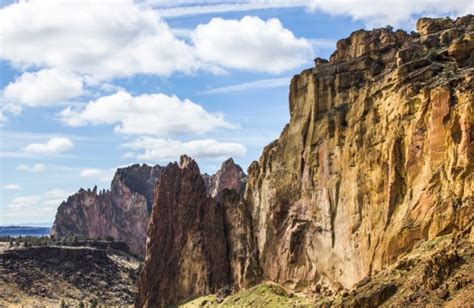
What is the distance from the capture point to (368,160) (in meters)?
132

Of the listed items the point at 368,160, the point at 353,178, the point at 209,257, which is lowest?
the point at 209,257

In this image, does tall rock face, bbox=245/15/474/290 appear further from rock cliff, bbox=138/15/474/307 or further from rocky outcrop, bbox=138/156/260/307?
rocky outcrop, bbox=138/156/260/307

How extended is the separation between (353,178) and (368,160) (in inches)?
241

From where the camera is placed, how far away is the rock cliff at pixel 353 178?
377ft

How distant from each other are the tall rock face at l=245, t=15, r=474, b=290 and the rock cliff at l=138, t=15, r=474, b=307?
0.23 metres

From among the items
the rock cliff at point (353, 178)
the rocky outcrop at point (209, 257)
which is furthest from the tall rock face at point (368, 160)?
the rocky outcrop at point (209, 257)

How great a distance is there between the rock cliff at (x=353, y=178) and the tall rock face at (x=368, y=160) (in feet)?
0.75

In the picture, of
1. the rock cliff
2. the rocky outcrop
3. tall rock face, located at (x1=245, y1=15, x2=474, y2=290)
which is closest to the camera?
tall rock face, located at (x1=245, y1=15, x2=474, y2=290)

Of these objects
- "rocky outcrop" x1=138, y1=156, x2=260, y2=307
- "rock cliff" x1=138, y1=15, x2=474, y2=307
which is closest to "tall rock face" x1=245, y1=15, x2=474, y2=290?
"rock cliff" x1=138, y1=15, x2=474, y2=307

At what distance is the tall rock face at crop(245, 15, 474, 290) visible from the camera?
375 feet

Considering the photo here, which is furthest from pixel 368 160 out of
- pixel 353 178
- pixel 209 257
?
pixel 209 257

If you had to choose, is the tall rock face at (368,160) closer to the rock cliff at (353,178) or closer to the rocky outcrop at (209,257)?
the rock cliff at (353,178)

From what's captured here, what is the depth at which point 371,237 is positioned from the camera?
128125mm

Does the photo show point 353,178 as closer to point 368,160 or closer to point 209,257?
point 368,160
